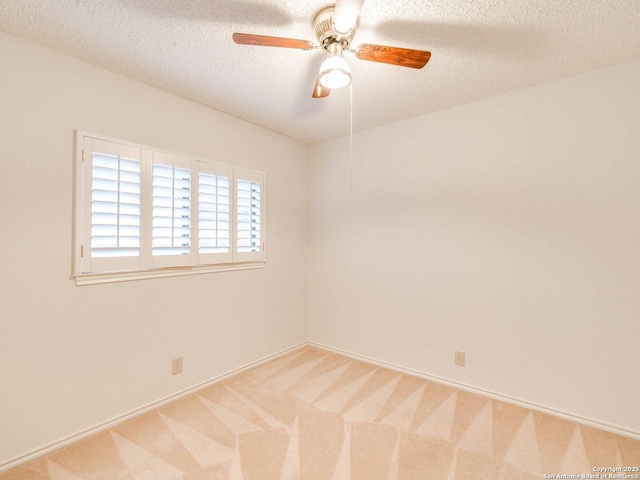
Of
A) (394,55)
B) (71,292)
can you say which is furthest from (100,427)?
(394,55)

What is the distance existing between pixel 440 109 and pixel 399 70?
847 millimetres

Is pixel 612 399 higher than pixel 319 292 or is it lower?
lower

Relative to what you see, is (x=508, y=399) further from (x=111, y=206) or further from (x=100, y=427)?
(x=111, y=206)

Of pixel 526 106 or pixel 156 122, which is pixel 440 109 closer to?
pixel 526 106

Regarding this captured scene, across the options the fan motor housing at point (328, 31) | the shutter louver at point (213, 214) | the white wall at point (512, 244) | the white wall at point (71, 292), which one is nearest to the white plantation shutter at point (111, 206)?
the white wall at point (71, 292)

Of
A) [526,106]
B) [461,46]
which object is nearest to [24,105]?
[461,46]

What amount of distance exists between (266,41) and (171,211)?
148 cm

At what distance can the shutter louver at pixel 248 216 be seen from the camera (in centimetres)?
291

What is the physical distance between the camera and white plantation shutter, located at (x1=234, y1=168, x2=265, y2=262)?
2900 mm

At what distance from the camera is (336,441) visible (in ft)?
6.28

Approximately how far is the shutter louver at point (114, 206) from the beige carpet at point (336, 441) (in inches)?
48.3

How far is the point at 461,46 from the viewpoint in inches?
71.9

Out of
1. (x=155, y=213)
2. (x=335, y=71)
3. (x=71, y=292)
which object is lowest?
(x=71, y=292)

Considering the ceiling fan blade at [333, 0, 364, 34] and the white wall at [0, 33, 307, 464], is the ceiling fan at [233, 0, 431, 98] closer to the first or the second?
the ceiling fan blade at [333, 0, 364, 34]
